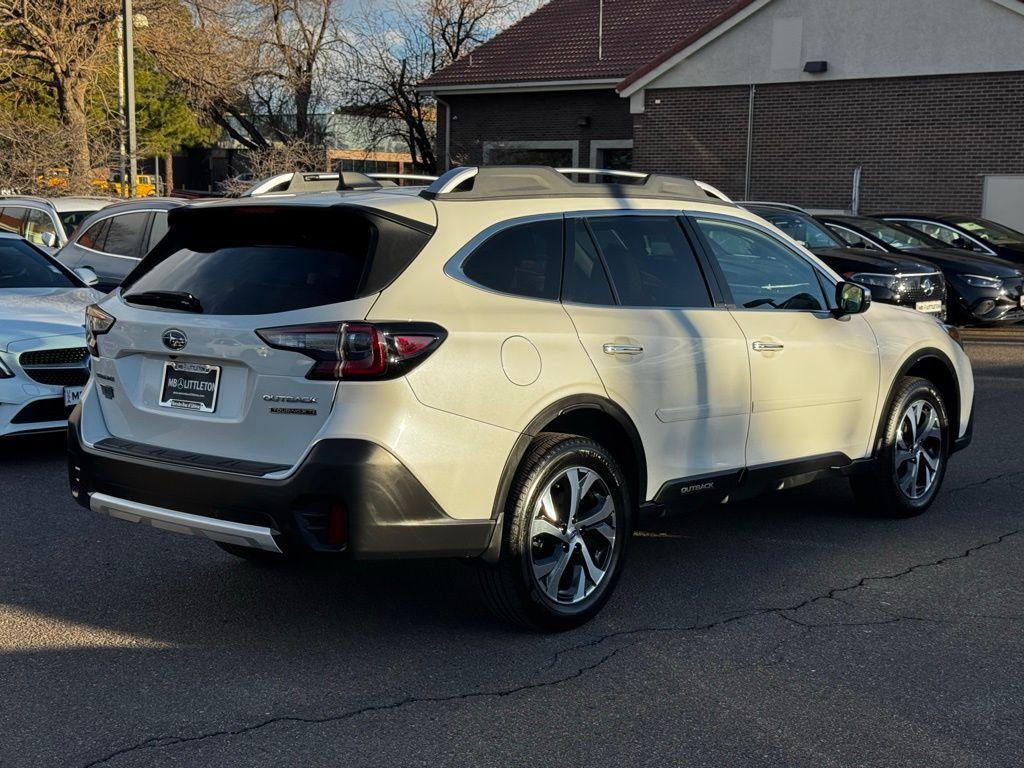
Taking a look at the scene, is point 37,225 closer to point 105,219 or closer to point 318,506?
point 105,219

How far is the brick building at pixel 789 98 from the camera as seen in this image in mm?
23391

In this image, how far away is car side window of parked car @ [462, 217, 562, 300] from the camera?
4.71 m

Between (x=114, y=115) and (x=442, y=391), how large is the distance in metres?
30.9

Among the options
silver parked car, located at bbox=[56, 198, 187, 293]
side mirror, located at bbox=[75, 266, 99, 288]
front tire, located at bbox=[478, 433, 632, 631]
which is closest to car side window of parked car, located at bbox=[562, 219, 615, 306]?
front tire, located at bbox=[478, 433, 632, 631]

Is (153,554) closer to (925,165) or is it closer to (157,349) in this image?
(157,349)

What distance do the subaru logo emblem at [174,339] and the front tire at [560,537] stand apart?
1341 mm

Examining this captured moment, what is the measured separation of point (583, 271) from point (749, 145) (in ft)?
73.8

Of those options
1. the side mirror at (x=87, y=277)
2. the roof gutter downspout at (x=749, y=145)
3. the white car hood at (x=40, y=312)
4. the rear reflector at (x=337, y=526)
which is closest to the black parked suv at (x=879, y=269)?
the side mirror at (x=87, y=277)

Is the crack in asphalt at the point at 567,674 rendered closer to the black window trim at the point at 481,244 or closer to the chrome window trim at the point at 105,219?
the black window trim at the point at 481,244

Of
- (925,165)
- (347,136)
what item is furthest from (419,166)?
(925,165)

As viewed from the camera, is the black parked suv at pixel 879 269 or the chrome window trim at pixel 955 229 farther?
the chrome window trim at pixel 955 229

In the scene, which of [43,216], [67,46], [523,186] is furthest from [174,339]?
[67,46]

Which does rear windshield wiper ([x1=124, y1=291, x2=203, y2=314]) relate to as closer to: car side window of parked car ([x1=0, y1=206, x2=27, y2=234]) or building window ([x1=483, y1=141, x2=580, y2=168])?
car side window of parked car ([x1=0, y1=206, x2=27, y2=234])

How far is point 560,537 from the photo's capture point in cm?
482
